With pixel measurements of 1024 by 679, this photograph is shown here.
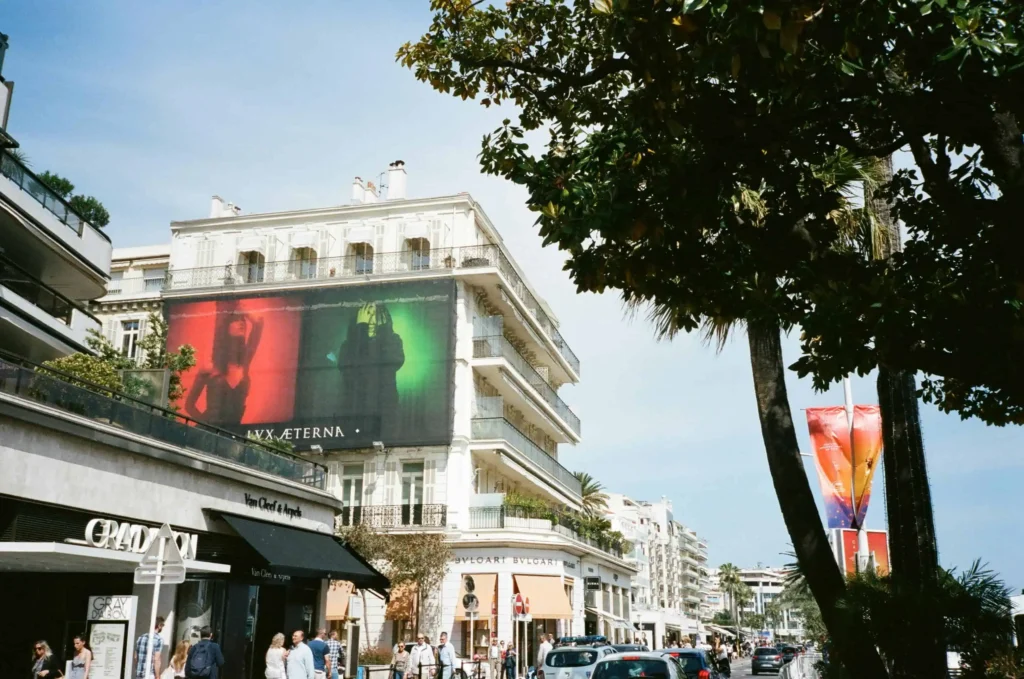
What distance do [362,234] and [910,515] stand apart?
3636 centimetres

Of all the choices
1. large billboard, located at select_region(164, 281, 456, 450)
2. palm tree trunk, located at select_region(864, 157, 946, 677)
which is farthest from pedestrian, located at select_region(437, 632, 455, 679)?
palm tree trunk, located at select_region(864, 157, 946, 677)

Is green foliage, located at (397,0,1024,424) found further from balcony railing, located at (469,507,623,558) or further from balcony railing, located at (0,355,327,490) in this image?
balcony railing, located at (469,507,623,558)

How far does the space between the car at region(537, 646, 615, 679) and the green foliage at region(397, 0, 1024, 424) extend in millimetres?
16053

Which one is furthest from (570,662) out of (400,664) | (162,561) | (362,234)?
(362,234)

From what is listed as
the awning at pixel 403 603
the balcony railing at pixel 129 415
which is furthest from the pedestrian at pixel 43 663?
the awning at pixel 403 603

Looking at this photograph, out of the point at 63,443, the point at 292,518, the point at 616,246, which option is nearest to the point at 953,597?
the point at 616,246

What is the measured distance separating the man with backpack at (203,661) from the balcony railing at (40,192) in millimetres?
14229

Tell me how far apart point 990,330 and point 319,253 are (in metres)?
39.4

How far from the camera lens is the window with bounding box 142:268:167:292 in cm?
4528

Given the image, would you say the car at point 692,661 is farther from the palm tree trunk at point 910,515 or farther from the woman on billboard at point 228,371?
the woman on billboard at point 228,371

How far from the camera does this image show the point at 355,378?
40500 millimetres

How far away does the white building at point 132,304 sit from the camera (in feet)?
145

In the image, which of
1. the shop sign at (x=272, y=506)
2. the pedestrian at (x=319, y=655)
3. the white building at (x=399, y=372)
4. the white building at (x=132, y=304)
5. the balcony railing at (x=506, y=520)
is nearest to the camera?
the pedestrian at (x=319, y=655)

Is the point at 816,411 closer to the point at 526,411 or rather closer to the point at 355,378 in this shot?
the point at 355,378
